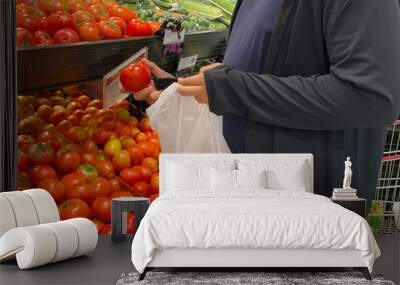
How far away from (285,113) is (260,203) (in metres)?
1.04

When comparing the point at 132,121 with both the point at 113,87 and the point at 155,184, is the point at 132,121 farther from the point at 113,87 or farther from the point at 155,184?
the point at 155,184

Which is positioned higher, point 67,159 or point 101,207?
point 67,159

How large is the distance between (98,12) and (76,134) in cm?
102

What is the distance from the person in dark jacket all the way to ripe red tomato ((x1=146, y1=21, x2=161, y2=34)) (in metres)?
0.54

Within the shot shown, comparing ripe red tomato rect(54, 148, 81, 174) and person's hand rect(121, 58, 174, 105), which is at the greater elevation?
person's hand rect(121, 58, 174, 105)

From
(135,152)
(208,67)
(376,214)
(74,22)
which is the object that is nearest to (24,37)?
(74,22)

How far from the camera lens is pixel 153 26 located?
6168 millimetres

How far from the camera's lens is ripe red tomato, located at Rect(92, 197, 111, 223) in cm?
615

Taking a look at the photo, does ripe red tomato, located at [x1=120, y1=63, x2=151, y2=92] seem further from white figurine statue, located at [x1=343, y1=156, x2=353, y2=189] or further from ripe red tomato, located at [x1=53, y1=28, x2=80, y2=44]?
white figurine statue, located at [x1=343, y1=156, x2=353, y2=189]

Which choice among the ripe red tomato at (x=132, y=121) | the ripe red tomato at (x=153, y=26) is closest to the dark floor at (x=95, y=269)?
the ripe red tomato at (x=132, y=121)

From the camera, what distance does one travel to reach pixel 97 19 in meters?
6.14

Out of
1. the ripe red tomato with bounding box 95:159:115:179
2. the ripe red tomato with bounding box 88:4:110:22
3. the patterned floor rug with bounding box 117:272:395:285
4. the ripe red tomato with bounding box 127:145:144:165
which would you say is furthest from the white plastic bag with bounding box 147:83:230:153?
the patterned floor rug with bounding box 117:272:395:285

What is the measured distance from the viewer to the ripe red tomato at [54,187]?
616 cm

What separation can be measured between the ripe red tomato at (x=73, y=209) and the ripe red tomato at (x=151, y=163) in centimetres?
62
